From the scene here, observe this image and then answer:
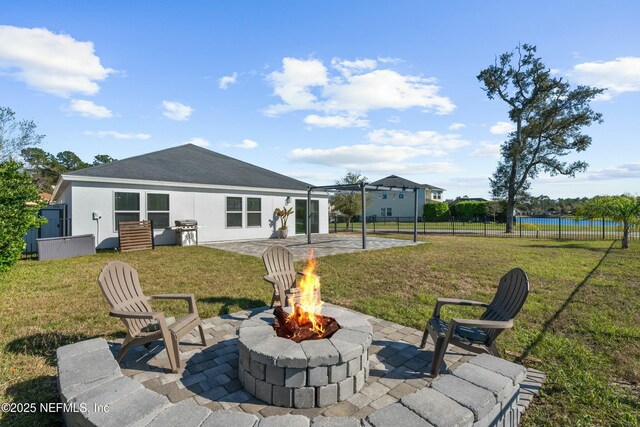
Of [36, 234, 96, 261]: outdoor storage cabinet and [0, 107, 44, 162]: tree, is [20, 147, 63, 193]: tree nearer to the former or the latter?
[0, 107, 44, 162]: tree

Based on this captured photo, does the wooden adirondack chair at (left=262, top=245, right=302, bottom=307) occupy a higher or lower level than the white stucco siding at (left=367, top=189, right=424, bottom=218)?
lower

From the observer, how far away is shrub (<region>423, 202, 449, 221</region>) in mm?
39938

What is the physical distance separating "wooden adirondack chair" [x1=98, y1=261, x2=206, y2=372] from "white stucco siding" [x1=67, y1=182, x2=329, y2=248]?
10.3m

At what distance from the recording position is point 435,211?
3997 centimetres

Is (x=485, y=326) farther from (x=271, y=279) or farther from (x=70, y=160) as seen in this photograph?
(x=70, y=160)

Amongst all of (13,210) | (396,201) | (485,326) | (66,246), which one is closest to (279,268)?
(485,326)

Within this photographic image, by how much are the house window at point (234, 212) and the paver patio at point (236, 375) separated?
11.8 m

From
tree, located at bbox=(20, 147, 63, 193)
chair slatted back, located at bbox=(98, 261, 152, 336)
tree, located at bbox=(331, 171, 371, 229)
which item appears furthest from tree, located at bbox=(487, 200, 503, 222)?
tree, located at bbox=(20, 147, 63, 193)

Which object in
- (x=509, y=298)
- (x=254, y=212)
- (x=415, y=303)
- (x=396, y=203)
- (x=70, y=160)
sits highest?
(x=70, y=160)

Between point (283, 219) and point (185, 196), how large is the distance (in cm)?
544

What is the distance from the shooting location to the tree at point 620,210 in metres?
12.9

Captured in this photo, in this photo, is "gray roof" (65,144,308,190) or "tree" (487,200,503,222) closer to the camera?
"gray roof" (65,144,308,190)

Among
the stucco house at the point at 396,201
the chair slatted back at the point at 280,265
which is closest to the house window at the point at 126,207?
the chair slatted back at the point at 280,265

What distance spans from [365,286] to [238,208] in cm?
1060
